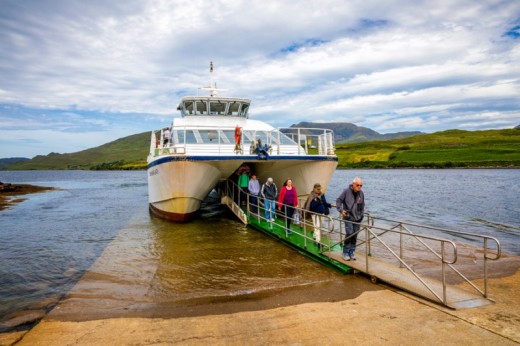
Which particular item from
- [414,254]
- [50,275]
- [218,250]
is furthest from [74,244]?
[414,254]

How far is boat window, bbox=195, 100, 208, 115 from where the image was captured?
1705cm

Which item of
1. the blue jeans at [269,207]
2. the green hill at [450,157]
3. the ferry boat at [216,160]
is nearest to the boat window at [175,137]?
the ferry boat at [216,160]

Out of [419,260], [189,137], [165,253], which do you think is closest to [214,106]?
[189,137]

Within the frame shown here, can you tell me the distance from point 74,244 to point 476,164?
218 ft

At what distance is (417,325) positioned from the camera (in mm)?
4754

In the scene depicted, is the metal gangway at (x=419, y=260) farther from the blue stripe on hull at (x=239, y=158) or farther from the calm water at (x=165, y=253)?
the blue stripe on hull at (x=239, y=158)

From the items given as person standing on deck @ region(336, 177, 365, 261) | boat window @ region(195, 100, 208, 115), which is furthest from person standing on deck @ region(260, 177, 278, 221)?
boat window @ region(195, 100, 208, 115)

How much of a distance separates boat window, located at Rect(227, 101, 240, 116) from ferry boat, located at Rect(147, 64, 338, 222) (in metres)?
0.35

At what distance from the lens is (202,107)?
682 inches

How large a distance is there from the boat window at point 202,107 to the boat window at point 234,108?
1.11 metres

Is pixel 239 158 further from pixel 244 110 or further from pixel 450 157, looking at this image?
pixel 450 157

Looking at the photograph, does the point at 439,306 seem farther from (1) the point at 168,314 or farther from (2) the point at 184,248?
(2) the point at 184,248

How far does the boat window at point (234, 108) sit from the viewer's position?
17.2 meters

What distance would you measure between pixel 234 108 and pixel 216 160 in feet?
19.9
